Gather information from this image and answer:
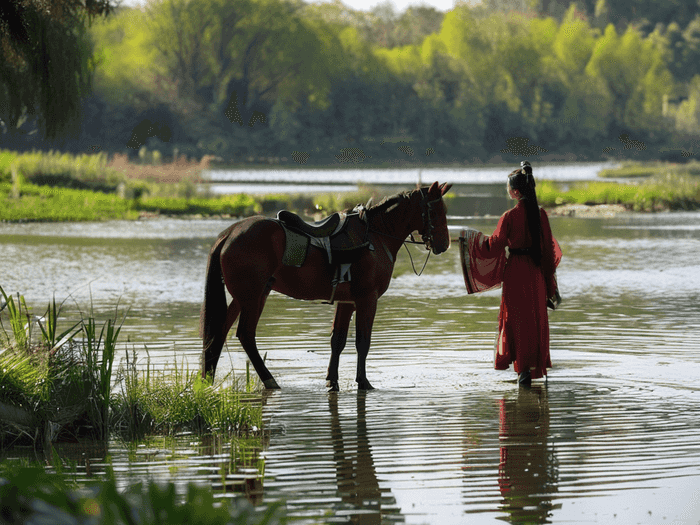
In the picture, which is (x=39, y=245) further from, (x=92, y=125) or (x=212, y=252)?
(x=92, y=125)

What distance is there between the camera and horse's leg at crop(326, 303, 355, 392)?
27.6 feet

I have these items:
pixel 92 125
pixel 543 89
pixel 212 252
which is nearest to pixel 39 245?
pixel 212 252

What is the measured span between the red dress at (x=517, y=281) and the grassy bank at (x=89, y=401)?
247 centimetres

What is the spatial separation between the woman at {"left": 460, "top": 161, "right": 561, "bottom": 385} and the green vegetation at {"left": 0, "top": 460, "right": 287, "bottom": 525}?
533cm

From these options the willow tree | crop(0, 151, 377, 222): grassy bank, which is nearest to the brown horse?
the willow tree

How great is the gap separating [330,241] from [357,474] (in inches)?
116

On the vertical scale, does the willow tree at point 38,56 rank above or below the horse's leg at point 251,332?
above

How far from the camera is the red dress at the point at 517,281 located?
8508mm

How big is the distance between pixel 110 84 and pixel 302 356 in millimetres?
72385

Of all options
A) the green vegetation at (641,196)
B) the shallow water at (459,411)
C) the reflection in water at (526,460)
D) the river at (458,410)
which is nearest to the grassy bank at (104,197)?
the green vegetation at (641,196)

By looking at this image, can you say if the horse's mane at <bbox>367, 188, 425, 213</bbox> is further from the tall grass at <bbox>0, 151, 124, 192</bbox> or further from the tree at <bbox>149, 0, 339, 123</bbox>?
the tree at <bbox>149, 0, 339, 123</bbox>

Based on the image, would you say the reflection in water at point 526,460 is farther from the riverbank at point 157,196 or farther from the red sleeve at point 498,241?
the riverbank at point 157,196

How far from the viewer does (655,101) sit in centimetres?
10056

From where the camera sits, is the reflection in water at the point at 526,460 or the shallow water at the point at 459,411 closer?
the reflection in water at the point at 526,460
